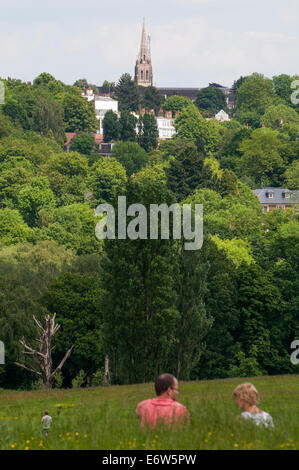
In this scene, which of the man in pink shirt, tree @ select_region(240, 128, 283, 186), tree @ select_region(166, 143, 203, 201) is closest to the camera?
the man in pink shirt

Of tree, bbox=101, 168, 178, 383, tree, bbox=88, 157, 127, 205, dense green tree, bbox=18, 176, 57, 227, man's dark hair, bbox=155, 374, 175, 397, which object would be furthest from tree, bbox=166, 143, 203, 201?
man's dark hair, bbox=155, 374, 175, 397

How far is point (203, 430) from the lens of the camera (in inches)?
588

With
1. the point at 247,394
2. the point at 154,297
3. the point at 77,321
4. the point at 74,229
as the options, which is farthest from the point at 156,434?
the point at 74,229

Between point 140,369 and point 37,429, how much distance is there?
30.5 metres

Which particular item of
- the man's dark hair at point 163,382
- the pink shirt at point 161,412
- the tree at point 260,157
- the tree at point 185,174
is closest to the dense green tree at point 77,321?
the pink shirt at point 161,412

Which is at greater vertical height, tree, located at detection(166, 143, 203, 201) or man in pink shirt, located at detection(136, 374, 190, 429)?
tree, located at detection(166, 143, 203, 201)

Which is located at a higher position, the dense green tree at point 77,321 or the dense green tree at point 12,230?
the dense green tree at point 12,230

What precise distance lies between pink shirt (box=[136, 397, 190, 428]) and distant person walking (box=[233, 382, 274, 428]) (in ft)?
2.42

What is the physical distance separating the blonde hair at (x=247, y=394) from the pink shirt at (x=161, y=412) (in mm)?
733

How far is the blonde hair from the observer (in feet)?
49.1

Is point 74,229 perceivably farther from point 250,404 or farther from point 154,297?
point 250,404

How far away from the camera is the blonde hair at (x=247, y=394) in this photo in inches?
589

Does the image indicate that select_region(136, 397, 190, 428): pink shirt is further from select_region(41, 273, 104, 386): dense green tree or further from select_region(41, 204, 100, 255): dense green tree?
select_region(41, 204, 100, 255): dense green tree

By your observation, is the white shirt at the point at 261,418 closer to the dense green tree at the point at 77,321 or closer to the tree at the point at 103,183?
the dense green tree at the point at 77,321
